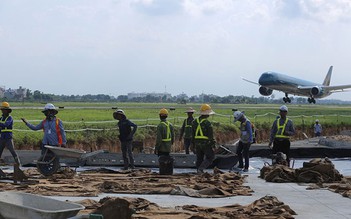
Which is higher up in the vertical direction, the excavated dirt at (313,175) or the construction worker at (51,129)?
the construction worker at (51,129)

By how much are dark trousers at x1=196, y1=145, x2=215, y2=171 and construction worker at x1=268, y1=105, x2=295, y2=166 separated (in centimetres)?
211

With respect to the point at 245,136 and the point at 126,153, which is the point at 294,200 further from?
the point at 126,153

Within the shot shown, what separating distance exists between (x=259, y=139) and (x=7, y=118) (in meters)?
26.3

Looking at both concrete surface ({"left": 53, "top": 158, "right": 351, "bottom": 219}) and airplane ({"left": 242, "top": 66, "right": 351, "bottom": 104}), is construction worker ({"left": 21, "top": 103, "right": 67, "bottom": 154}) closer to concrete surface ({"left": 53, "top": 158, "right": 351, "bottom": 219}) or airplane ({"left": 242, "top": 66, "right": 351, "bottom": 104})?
concrete surface ({"left": 53, "top": 158, "right": 351, "bottom": 219})

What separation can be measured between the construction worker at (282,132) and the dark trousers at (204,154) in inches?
83.1

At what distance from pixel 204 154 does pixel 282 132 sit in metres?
2.24

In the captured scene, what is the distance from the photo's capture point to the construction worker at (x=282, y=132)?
1727 centimetres

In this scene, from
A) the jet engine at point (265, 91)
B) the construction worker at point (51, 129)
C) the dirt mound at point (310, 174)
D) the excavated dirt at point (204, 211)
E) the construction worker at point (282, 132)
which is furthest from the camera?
the jet engine at point (265, 91)

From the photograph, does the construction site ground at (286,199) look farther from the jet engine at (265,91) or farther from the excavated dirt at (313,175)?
the jet engine at (265,91)

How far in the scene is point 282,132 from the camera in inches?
682

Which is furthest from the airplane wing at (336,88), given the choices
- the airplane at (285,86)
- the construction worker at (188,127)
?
the construction worker at (188,127)

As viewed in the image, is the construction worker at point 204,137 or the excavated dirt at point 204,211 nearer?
the excavated dirt at point 204,211

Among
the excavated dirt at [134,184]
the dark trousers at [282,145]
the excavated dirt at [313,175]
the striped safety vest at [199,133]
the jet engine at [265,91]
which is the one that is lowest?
the excavated dirt at [134,184]


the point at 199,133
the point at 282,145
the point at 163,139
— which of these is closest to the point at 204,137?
the point at 199,133
